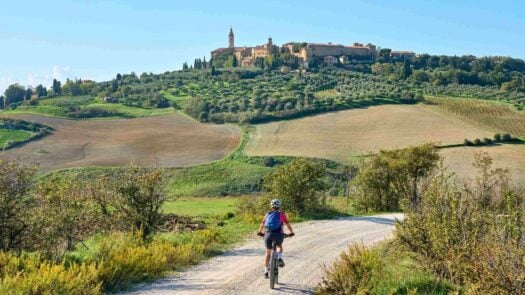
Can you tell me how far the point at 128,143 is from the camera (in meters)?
83.5

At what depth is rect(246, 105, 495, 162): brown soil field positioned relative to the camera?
242 feet

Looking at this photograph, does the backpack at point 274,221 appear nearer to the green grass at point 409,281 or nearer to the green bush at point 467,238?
the green grass at point 409,281

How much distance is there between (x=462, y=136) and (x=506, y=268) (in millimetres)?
71957

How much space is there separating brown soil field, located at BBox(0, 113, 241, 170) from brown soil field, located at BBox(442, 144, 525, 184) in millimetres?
29733

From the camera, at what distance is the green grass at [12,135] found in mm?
80925

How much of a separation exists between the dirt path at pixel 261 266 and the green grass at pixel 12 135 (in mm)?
70258

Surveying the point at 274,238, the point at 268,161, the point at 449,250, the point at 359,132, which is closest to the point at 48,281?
the point at 274,238

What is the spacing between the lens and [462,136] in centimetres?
7569

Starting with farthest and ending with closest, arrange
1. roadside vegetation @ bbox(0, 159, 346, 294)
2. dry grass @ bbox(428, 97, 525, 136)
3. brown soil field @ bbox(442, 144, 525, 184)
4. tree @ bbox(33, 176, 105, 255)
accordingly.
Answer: dry grass @ bbox(428, 97, 525, 136) → brown soil field @ bbox(442, 144, 525, 184) → tree @ bbox(33, 176, 105, 255) → roadside vegetation @ bbox(0, 159, 346, 294)

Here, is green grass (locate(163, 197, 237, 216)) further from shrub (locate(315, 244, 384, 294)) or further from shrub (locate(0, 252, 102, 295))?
shrub (locate(315, 244, 384, 294))

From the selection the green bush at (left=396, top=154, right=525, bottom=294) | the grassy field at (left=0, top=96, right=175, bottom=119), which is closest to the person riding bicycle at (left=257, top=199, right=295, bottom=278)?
the green bush at (left=396, top=154, right=525, bottom=294)

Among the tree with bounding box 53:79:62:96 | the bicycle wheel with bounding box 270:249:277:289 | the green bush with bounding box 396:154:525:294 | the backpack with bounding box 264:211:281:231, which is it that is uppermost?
the tree with bounding box 53:79:62:96

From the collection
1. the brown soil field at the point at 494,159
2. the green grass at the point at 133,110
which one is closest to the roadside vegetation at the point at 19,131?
the green grass at the point at 133,110

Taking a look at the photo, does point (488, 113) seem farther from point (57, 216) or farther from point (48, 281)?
point (48, 281)
